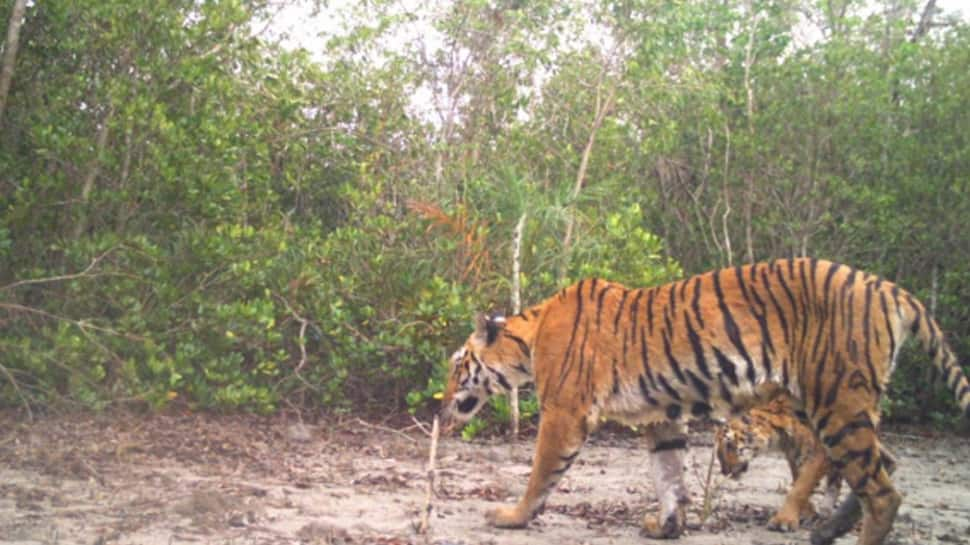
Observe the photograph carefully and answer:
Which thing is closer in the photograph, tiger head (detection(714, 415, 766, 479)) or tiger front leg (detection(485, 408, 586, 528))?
tiger front leg (detection(485, 408, 586, 528))

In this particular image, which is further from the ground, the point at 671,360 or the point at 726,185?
the point at 726,185

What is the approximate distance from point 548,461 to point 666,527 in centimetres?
80

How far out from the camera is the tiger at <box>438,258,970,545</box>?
18.4 ft

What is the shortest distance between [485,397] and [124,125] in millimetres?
3771

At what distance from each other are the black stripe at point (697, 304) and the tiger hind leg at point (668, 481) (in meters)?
0.74

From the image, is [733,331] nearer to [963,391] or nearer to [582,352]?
[582,352]

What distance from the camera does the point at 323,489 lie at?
23.7 ft

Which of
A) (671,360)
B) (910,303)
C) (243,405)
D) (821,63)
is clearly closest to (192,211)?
(243,405)

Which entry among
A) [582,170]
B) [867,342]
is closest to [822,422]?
[867,342]

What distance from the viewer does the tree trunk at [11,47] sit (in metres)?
7.89

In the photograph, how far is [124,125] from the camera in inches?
340

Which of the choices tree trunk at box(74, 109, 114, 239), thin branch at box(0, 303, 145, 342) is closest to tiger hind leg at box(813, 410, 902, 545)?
thin branch at box(0, 303, 145, 342)

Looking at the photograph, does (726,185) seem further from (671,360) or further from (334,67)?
(671,360)

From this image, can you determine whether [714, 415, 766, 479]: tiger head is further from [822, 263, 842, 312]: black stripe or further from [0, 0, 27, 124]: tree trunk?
[0, 0, 27, 124]: tree trunk
